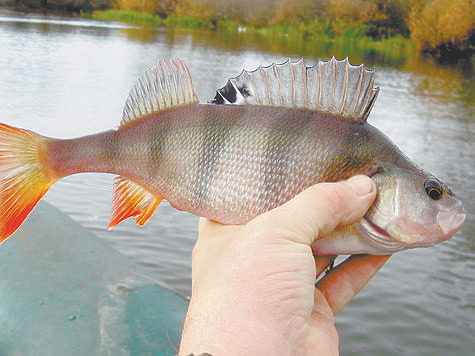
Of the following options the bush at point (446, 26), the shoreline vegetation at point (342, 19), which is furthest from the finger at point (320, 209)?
the bush at point (446, 26)

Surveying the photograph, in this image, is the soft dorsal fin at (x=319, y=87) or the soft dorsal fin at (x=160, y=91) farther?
the soft dorsal fin at (x=160, y=91)

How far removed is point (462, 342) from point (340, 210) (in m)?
2.80

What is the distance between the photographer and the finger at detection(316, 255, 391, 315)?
1562 mm

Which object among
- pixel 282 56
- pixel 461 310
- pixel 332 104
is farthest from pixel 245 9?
Result: pixel 332 104

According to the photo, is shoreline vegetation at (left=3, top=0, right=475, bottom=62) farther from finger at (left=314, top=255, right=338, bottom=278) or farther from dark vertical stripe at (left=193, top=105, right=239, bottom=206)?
dark vertical stripe at (left=193, top=105, right=239, bottom=206)

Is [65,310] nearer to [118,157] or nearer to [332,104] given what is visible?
[118,157]

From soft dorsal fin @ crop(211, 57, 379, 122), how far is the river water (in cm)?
228

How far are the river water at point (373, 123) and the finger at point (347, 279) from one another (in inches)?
69.6

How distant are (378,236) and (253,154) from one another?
15.4 inches

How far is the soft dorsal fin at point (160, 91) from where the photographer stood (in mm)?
1449

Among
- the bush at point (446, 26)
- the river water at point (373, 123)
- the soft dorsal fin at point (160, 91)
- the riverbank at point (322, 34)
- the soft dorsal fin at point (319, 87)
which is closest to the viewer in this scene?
the soft dorsal fin at point (319, 87)

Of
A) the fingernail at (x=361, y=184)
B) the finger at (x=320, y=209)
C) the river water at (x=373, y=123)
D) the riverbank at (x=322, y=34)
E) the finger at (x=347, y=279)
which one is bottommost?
the riverbank at (x=322, y=34)

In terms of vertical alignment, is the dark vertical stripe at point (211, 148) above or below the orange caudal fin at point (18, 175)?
above

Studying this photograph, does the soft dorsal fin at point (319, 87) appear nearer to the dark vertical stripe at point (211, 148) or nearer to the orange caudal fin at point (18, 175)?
the dark vertical stripe at point (211, 148)
